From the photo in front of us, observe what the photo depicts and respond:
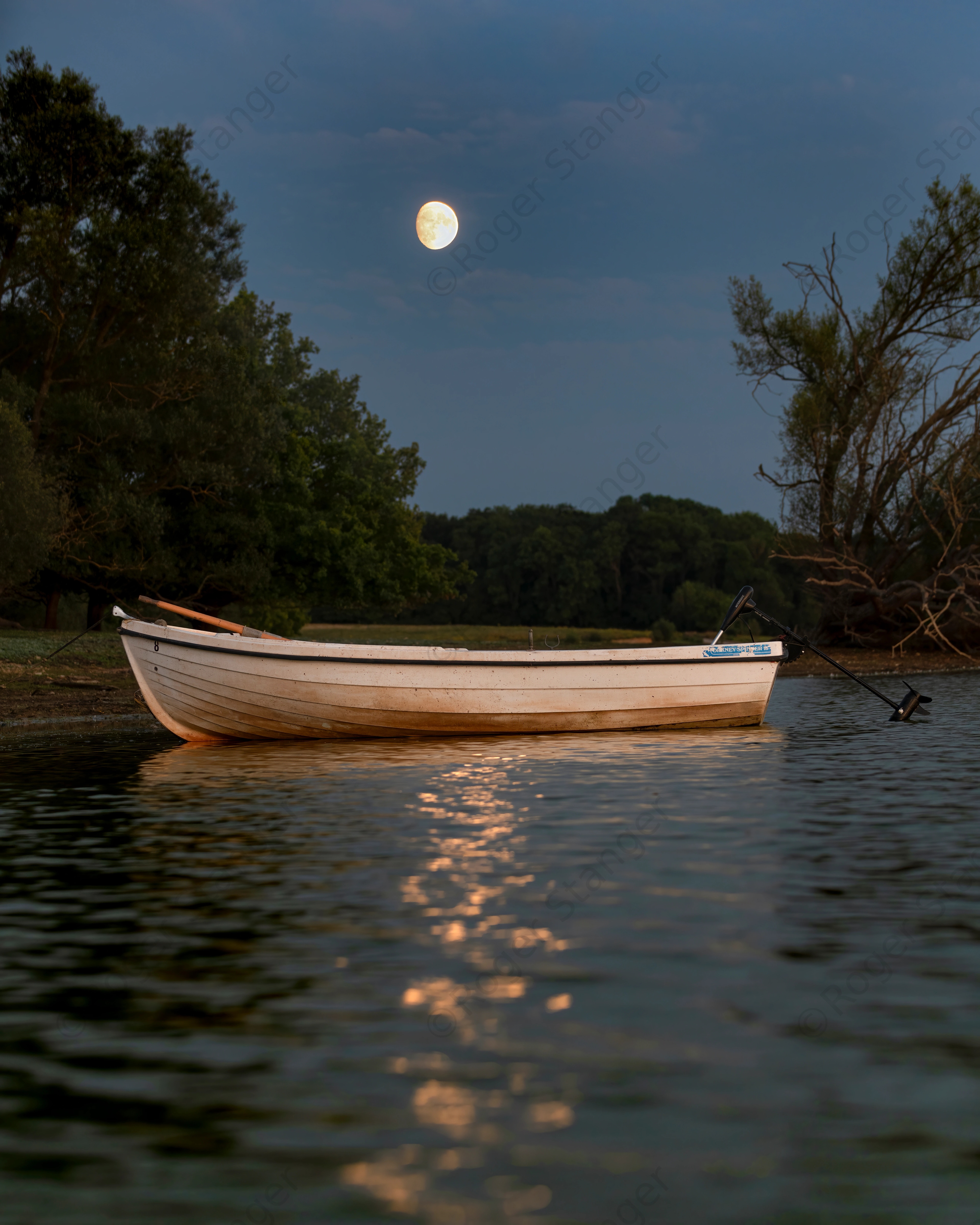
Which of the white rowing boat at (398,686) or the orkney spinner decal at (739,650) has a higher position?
the orkney spinner decal at (739,650)

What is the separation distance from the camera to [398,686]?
52.3 feet

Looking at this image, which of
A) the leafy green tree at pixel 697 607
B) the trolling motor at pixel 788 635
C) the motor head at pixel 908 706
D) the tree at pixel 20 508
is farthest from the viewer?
the leafy green tree at pixel 697 607

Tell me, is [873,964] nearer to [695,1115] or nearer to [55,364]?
[695,1115]

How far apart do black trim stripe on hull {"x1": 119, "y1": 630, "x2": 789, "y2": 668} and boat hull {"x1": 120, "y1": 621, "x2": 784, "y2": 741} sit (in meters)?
0.02

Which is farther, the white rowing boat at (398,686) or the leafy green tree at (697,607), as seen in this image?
the leafy green tree at (697,607)

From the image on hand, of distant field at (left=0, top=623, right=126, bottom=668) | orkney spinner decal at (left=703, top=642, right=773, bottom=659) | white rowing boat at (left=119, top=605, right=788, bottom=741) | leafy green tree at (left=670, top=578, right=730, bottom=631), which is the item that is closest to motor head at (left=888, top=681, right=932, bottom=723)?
orkney spinner decal at (left=703, top=642, right=773, bottom=659)

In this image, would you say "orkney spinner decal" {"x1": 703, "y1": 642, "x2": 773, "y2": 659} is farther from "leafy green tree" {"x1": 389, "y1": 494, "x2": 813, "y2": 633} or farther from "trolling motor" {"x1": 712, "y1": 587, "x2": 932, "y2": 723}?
"leafy green tree" {"x1": 389, "y1": 494, "x2": 813, "y2": 633}

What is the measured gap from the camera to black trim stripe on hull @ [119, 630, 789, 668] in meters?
15.5

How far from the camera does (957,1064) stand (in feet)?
14.6

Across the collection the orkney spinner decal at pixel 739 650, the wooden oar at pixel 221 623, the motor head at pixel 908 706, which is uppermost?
the wooden oar at pixel 221 623

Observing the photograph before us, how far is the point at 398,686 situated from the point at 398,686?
1 centimetres

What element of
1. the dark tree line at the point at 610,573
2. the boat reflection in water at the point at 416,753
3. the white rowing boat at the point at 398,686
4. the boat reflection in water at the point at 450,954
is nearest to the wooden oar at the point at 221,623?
the white rowing boat at the point at 398,686

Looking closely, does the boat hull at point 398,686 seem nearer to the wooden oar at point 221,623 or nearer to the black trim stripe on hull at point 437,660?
the black trim stripe on hull at point 437,660

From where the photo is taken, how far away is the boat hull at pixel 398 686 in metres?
15.6
